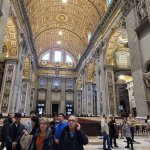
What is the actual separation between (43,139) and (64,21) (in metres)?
20.9

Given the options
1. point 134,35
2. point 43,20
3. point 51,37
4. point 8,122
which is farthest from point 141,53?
point 51,37

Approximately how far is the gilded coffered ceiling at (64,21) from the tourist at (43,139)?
14.2 metres

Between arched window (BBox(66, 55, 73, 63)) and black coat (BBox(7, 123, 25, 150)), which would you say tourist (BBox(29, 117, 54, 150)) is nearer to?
black coat (BBox(7, 123, 25, 150))

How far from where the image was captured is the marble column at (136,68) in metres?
7.55

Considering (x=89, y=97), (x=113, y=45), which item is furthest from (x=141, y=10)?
(x=89, y=97)

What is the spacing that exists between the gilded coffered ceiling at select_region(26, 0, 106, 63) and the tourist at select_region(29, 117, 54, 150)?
14191 millimetres

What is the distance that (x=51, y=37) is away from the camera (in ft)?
81.2

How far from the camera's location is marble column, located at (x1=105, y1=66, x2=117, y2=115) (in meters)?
12.4

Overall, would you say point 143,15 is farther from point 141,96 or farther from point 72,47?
point 72,47

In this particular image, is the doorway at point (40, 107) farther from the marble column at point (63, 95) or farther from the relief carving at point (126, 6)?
the relief carving at point (126, 6)

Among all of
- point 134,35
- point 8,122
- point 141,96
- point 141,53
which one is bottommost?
point 8,122

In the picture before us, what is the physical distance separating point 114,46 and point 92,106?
864cm

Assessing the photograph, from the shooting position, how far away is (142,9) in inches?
317

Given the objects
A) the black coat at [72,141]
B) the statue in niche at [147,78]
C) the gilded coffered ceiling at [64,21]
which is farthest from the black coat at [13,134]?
the gilded coffered ceiling at [64,21]
